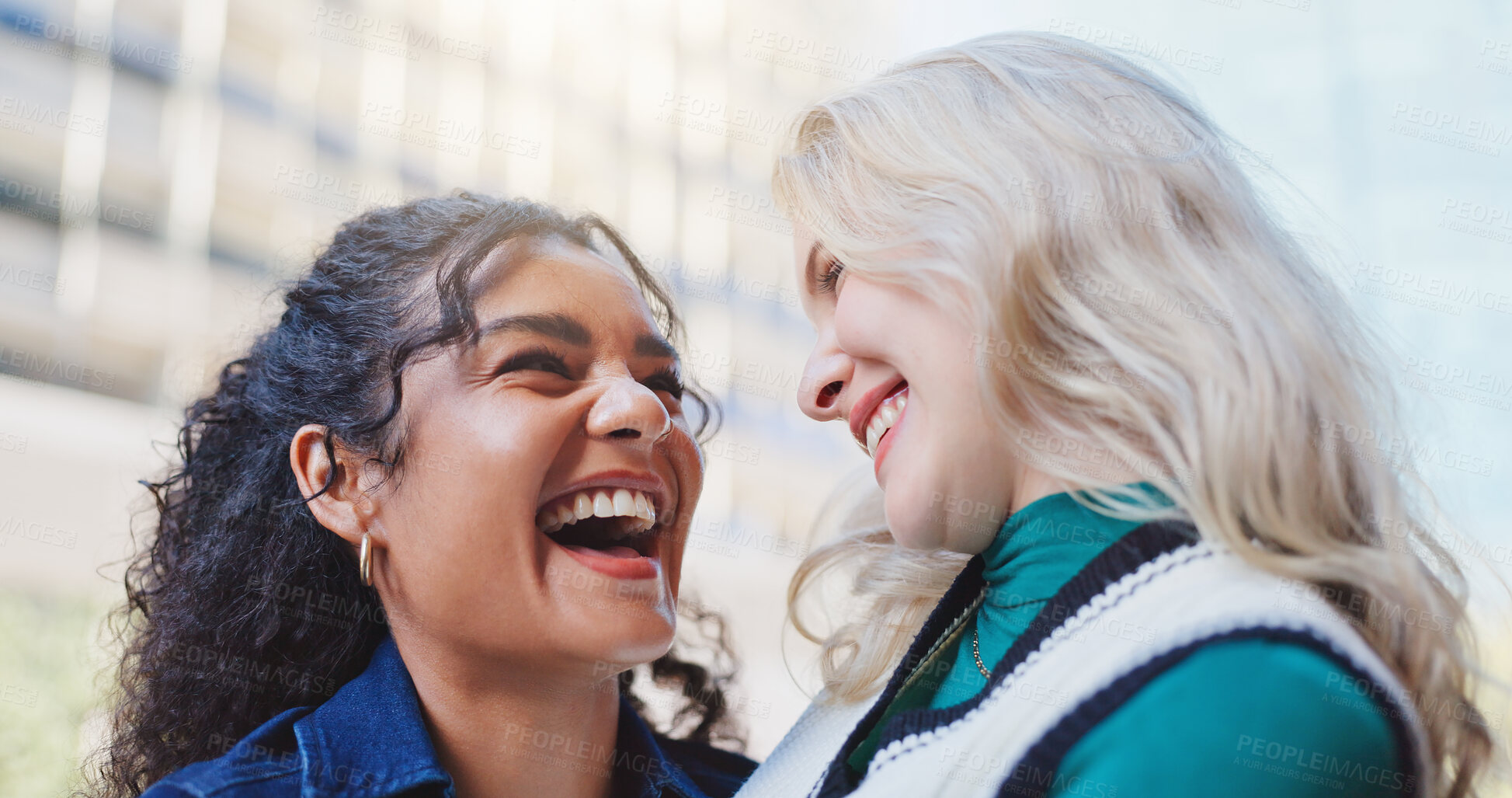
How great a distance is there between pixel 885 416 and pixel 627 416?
35cm

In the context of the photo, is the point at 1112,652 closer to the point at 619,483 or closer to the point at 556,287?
the point at 619,483

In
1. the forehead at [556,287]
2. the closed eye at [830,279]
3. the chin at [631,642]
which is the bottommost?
the chin at [631,642]

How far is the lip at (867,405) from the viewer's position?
1264mm

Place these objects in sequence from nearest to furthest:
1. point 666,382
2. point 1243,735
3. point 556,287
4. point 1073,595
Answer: point 1243,735 → point 1073,595 → point 556,287 → point 666,382

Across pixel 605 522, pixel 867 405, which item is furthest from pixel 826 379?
pixel 605 522

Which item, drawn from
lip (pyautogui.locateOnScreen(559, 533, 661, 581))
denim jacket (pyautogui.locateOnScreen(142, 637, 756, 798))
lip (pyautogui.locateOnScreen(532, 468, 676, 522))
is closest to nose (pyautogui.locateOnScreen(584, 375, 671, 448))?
lip (pyautogui.locateOnScreen(532, 468, 676, 522))

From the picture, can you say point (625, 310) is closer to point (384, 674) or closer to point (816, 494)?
point (384, 674)

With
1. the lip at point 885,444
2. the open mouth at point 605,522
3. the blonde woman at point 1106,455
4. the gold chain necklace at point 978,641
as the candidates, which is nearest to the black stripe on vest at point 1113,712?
the blonde woman at point 1106,455

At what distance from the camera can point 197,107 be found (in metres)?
3.43

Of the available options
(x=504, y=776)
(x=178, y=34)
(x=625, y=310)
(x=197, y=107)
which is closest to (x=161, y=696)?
(x=504, y=776)

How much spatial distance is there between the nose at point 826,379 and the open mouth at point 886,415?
6cm

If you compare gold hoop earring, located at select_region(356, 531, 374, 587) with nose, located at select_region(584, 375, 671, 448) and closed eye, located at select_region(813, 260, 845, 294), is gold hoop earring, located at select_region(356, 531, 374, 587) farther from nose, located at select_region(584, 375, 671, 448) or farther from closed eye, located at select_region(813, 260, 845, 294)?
closed eye, located at select_region(813, 260, 845, 294)

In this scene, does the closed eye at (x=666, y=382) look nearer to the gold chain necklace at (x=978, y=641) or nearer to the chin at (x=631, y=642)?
the chin at (x=631, y=642)

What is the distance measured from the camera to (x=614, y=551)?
1539mm
